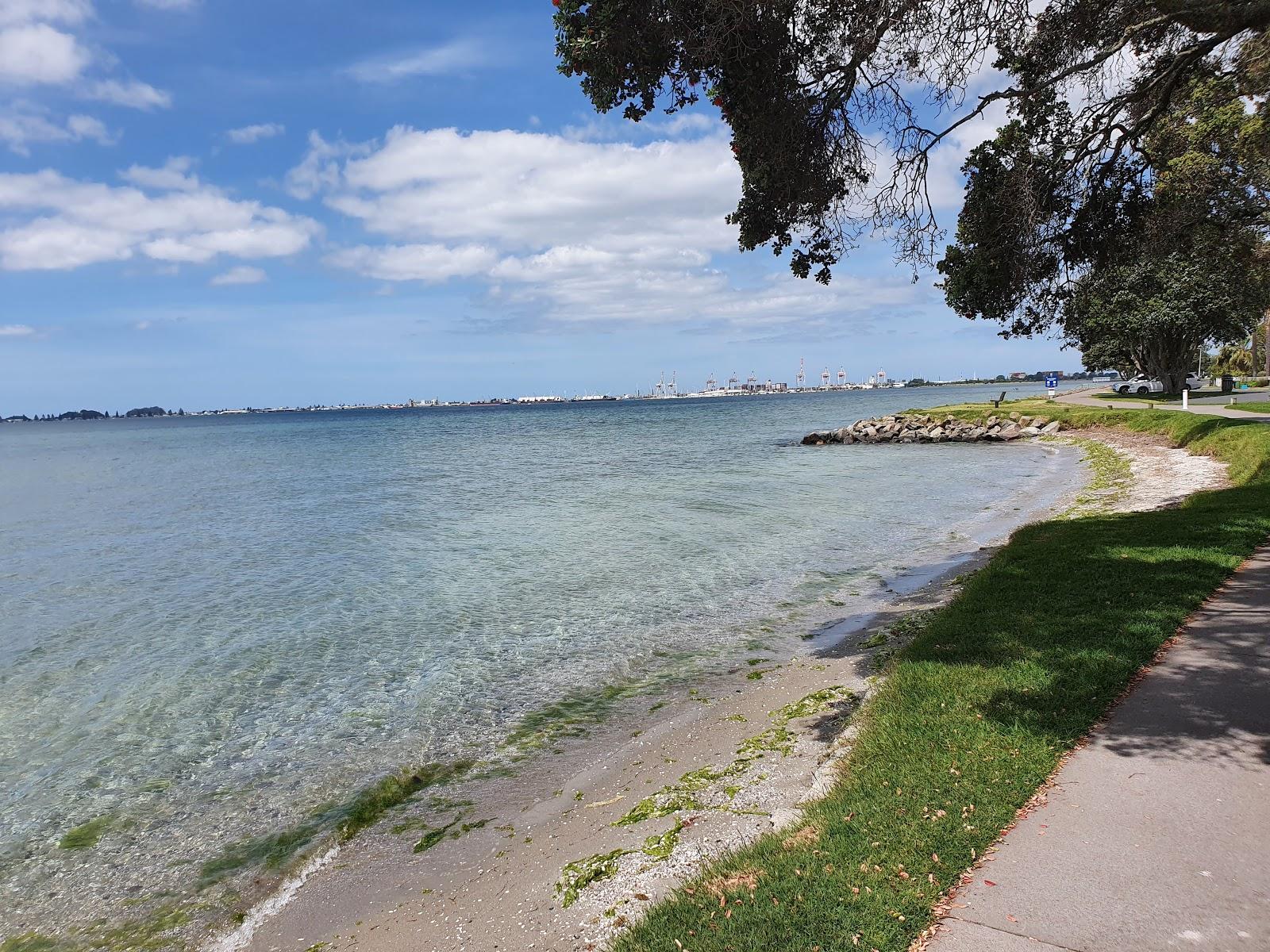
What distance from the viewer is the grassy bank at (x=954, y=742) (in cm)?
409

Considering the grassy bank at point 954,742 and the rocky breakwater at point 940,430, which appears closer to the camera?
the grassy bank at point 954,742

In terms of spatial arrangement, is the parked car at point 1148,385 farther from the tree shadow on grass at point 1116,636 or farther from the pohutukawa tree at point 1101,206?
the tree shadow on grass at point 1116,636

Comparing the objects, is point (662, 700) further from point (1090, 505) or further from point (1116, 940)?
point (1090, 505)

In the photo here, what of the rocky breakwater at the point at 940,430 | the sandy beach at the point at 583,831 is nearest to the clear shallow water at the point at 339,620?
the sandy beach at the point at 583,831

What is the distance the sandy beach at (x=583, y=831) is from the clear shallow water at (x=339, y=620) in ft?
→ 3.88

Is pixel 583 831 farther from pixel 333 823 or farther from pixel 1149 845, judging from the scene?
pixel 1149 845

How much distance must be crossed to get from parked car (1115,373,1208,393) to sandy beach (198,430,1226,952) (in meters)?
62.0

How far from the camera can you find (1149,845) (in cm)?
432

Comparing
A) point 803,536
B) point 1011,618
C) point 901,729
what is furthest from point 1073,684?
point 803,536

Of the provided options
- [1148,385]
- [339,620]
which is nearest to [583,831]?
[339,620]

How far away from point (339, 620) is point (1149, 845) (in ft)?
39.7

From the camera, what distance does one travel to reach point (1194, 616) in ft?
26.3

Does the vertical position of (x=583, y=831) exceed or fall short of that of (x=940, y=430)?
it falls short

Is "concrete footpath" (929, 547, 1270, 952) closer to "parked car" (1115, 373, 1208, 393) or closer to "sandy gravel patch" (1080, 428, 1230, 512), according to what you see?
"sandy gravel patch" (1080, 428, 1230, 512)
